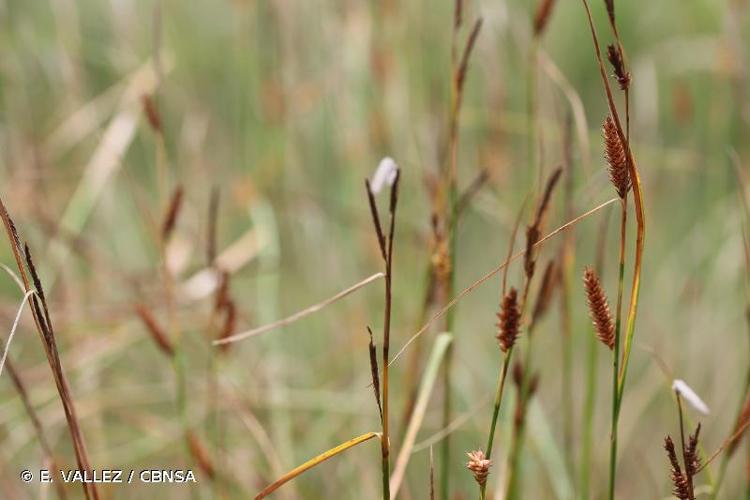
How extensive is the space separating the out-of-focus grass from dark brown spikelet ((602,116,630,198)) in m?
0.67

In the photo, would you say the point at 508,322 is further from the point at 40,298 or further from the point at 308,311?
the point at 40,298

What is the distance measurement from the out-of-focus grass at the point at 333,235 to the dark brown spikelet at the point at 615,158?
670 millimetres

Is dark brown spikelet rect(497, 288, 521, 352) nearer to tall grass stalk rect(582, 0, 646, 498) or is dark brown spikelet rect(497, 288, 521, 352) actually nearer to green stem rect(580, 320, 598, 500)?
tall grass stalk rect(582, 0, 646, 498)

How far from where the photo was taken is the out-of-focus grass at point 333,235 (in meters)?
1.41

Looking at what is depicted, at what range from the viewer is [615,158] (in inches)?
19.9

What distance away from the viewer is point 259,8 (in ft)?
7.41

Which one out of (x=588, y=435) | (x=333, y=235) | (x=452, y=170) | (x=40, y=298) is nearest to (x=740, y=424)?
(x=588, y=435)

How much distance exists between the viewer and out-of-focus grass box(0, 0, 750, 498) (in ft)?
4.63

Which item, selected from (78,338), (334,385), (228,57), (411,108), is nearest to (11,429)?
(78,338)

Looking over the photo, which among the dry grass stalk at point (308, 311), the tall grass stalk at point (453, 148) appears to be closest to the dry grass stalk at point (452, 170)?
the tall grass stalk at point (453, 148)

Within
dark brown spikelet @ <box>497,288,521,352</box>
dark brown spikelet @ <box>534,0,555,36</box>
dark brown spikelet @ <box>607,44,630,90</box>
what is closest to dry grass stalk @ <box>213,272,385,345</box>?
dark brown spikelet @ <box>497,288,521,352</box>

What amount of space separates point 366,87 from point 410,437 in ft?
3.70

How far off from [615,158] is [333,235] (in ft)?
4.70

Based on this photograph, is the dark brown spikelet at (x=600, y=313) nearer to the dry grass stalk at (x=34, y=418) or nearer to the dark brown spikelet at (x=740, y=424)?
the dark brown spikelet at (x=740, y=424)
